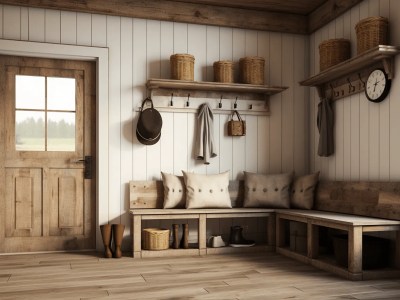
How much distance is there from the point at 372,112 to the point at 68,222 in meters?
3.46

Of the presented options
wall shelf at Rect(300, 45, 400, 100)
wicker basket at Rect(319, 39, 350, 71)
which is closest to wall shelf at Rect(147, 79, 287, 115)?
wall shelf at Rect(300, 45, 400, 100)

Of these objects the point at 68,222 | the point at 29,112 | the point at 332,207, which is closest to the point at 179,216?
the point at 68,222

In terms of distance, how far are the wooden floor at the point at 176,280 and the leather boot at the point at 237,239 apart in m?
0.38

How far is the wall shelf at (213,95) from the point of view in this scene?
499 centimetres

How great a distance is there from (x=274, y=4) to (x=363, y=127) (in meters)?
1.86

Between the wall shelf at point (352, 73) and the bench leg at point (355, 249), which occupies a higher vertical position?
the wall shelf at point (352, 73)

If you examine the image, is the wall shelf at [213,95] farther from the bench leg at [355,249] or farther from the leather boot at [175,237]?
the bench leg at [355,249]

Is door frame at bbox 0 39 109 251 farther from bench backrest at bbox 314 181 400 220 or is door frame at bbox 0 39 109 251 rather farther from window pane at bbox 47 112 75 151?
bench backrest at bbox 314 181 400 220

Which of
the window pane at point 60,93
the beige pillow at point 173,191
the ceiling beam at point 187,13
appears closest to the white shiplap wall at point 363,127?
the ceiling beam at point 187,13

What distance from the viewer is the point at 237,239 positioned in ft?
16.3

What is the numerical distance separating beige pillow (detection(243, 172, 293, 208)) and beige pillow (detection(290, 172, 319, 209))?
10 centimetres

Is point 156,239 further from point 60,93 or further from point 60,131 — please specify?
point 60,93

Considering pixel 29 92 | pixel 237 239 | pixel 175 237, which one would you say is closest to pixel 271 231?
pixel 237 239

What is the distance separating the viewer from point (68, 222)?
493cm
